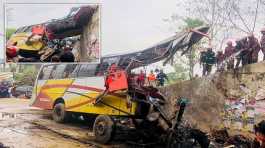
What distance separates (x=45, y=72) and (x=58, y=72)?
844 millimetres

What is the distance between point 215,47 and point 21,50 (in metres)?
6.15

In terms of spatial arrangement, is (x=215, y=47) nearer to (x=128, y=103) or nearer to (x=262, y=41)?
(x=262, y=41)

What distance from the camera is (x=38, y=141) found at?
9.90 meters

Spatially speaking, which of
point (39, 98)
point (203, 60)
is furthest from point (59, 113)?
point (203, 60)

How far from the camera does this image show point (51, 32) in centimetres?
989

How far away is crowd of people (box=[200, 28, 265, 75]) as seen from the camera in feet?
33.9

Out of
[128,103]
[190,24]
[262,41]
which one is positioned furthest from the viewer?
[190,24]

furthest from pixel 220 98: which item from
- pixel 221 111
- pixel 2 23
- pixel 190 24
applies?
pixel 2 23

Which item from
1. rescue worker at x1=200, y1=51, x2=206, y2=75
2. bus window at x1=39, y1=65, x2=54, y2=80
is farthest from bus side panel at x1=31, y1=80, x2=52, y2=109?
rescue worker at x1=200, y1=51, x2=206, y2=75

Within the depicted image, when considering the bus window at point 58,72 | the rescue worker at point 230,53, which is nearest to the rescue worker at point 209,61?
the rescue worker at point 230,53

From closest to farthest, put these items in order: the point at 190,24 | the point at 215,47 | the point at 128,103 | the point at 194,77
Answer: the point at 128,103
the point at 194,77
the point at 215,47
the point at 190,24

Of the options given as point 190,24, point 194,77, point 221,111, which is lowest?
point 221,111

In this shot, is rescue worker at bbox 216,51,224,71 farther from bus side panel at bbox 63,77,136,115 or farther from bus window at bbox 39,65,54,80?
bus window at bbox 39,65,54,80

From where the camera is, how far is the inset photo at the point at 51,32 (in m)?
9.76
